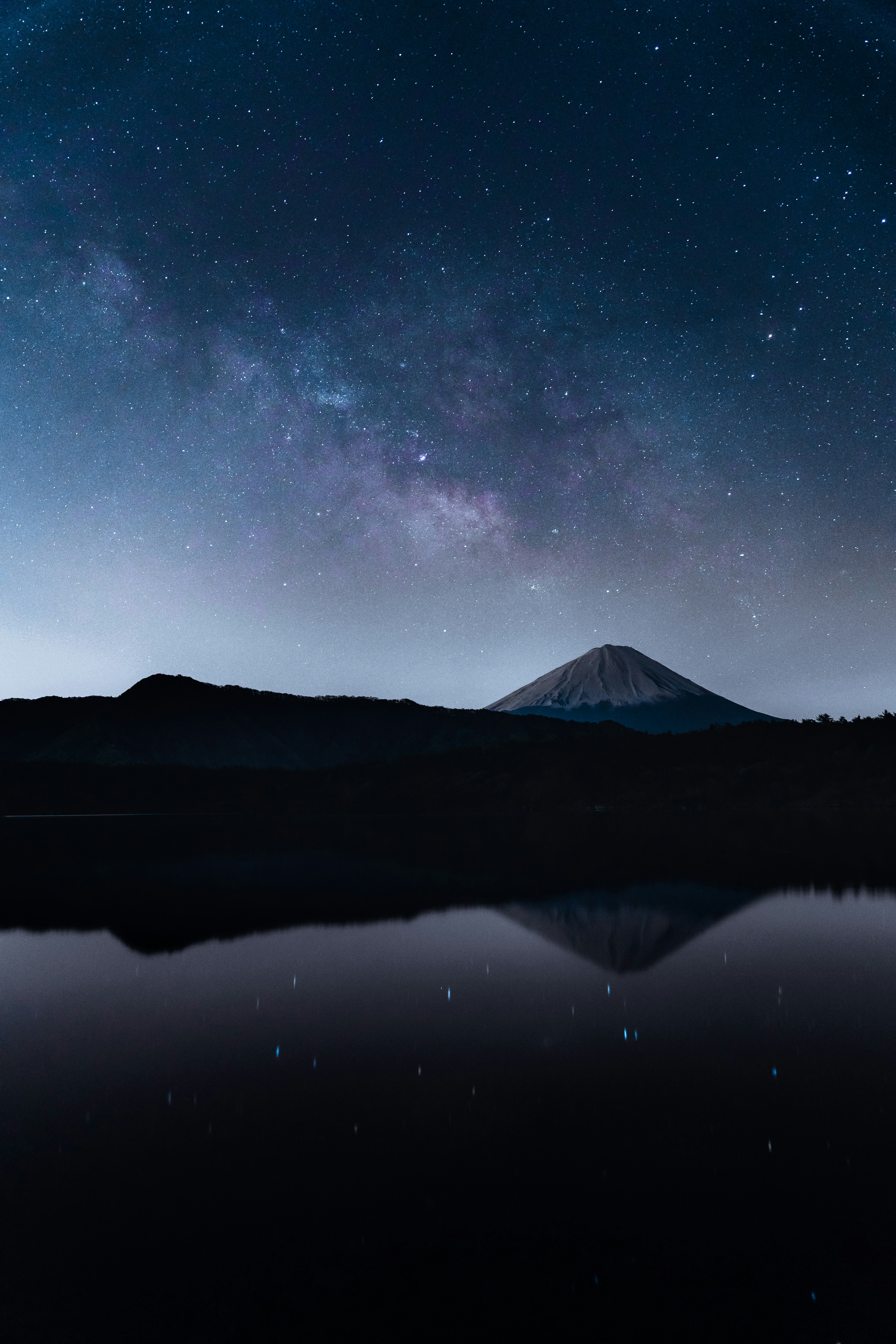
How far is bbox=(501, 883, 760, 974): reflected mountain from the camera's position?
65.2ft

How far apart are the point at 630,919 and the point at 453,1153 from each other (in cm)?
1593

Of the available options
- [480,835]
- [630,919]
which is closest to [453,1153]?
[630,919]

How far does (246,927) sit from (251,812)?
118 metres

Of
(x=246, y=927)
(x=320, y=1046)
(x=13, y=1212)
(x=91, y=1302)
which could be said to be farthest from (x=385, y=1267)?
(x=246, y=927)

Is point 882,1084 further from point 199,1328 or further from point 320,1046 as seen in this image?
point 199,1328

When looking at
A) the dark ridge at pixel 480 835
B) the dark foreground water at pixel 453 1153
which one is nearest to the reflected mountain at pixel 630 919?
the dark ridge at pixel 480 835

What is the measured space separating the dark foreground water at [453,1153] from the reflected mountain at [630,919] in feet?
5.06

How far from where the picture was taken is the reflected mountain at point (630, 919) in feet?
65.2

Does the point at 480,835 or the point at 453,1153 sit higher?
the point at 453,1153

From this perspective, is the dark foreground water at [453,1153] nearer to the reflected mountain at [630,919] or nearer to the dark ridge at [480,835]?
the reflected mountain at [630,919]

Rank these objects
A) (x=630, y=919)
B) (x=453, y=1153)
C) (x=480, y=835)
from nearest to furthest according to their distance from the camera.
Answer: (x=453, y=1153)
(x=630, y=919)
(x=480, y=835)

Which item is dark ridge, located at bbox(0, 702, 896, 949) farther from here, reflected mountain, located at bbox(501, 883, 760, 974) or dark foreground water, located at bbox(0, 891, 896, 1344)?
dark foreground water, located at bbox(0, 891, 896, 1344)

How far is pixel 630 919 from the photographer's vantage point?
23.9 meters

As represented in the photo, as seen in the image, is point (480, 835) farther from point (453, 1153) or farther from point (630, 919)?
point (453, 1153)
